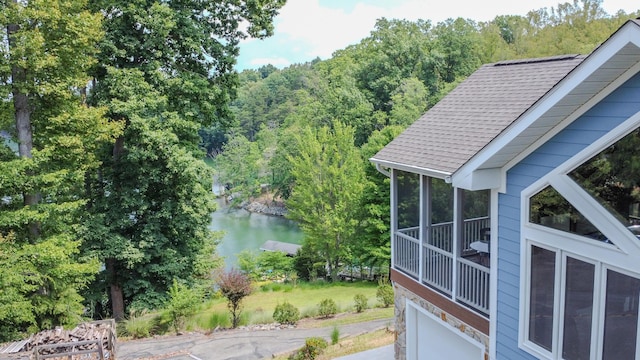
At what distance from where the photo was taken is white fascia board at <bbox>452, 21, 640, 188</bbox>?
3701 millimetres

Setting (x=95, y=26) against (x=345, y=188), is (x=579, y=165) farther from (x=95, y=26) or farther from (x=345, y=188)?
(x=345, y=188)

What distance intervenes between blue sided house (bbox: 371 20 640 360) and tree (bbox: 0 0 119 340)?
8.21 m

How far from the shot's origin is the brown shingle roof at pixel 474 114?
7.20m

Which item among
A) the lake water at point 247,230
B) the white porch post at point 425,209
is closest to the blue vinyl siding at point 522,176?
the white porch post at point 425,209

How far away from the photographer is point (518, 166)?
5.50 metres

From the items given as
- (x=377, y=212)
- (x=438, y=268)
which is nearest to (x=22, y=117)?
(x=438, y=268)

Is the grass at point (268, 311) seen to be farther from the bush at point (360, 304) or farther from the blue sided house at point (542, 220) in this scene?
the blue sided house at point (542, 220)

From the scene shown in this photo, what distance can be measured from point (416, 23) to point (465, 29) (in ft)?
15.4

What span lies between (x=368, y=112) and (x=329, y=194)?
1385 cm

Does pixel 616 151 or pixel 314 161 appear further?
A: pixel 314 161

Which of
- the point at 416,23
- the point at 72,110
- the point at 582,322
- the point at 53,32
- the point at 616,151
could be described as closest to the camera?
the point at 616,151

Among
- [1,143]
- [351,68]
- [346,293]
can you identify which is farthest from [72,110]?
[351,68]

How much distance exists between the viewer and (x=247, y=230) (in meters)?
38.3

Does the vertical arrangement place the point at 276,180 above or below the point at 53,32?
below
